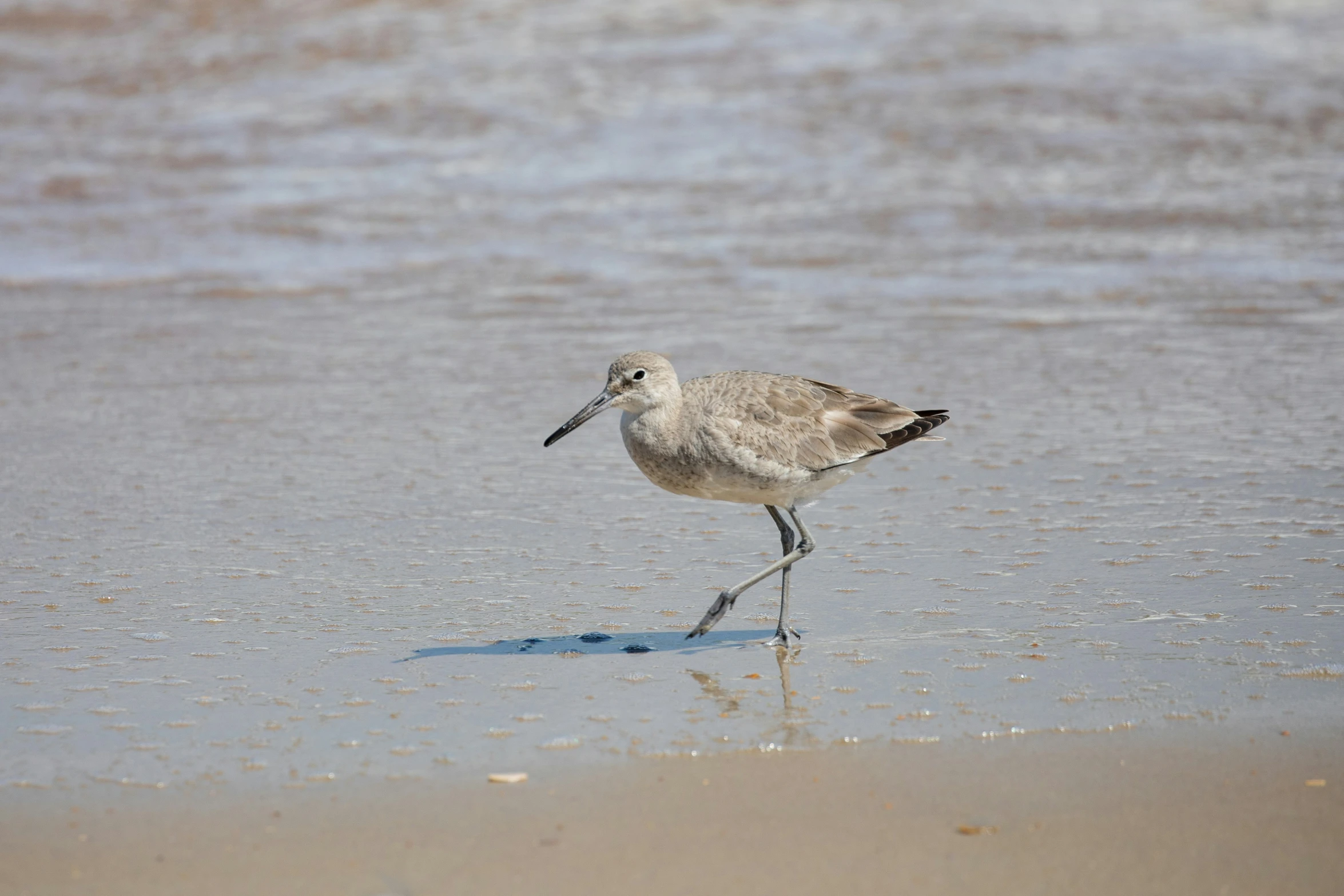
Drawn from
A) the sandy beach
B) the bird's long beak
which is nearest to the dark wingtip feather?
the sandy beach

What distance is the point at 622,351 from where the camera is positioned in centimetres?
815

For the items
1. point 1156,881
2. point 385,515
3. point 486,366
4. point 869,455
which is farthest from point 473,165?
point 1156,881

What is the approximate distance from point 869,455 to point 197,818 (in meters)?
2.65

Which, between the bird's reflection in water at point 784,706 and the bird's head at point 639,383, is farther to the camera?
the bird's head at point 639,383

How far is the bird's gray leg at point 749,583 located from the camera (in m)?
4.49

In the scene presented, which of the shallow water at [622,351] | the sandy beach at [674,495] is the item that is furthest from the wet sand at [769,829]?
the shallow water at [622,351]

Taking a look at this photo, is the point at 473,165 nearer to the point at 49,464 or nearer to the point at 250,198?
the point at 250,198

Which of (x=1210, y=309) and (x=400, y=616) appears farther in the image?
(x=1210, y=309)

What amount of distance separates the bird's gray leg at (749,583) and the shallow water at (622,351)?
82 millimetres

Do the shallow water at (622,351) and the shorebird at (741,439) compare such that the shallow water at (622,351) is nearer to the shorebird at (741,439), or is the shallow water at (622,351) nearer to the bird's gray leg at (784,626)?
the bird's gray leg at (784,626)

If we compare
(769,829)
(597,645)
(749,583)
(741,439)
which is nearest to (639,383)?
(741,439)

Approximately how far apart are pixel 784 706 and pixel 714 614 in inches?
25.4

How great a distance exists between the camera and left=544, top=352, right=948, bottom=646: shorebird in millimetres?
4707

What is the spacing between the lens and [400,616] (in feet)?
15.1
